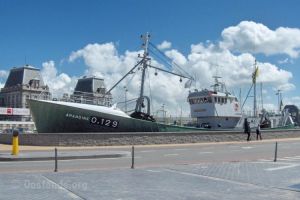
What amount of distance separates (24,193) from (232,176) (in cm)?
584

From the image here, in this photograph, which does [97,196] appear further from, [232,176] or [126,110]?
[126,110]

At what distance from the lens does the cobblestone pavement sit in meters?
9.09

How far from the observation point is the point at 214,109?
41656mm

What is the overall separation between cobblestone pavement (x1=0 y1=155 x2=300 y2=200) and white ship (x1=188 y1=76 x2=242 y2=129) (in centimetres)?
2780

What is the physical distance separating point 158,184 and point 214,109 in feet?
103

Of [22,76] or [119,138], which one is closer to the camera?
[119,138]

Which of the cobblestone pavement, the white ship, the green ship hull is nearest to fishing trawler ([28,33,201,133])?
the green ship hull

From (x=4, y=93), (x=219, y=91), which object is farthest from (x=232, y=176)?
(x=4, y=93)

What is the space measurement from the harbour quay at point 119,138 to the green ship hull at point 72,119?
1.69 metres

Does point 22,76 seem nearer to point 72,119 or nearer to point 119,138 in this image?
point 72,119

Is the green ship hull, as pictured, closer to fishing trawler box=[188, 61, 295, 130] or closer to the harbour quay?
the harbour quay

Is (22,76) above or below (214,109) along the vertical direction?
above

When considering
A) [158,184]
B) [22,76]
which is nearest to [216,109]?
[158,184]

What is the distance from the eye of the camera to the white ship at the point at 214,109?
4184 cm
